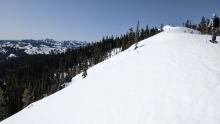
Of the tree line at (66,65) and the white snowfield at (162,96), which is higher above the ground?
the white snowfield at (162,96)

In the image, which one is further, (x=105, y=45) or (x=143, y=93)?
(x=105, y=45)

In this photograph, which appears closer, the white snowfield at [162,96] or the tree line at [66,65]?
the white snowfield at [162,96]

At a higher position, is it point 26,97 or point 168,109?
point 168,109

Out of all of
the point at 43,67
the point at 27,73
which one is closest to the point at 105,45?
the point at 43,67

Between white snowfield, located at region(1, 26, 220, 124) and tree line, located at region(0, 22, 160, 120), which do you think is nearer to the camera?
white snowfield, located at region(1, 26, 220, 124)

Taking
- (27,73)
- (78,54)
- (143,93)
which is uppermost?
(143,93)

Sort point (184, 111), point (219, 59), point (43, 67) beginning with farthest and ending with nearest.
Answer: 1. point (43, 67)
2. point (219, 59)
3. point (184, 111)

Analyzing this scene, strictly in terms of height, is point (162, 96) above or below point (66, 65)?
above

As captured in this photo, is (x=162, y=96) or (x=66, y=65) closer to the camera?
(x=162, y=96)

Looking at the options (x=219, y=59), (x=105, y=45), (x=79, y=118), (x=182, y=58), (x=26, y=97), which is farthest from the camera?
(x=105, y=45)

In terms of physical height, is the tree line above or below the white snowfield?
below

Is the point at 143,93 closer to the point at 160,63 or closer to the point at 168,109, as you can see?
the point at 168,109

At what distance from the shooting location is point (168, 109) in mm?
13172

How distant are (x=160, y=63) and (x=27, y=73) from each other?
16149 centimetres
